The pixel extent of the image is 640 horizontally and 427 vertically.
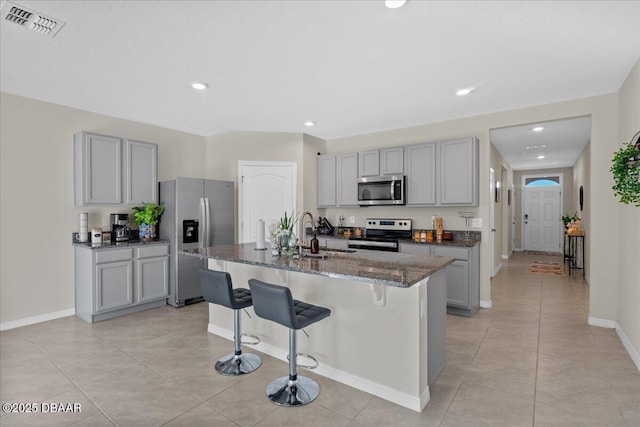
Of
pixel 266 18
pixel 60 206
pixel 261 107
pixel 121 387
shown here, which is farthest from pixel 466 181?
pixel 60 206

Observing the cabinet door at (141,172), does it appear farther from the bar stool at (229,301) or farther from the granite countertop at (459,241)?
the granite countertop at (459,241)

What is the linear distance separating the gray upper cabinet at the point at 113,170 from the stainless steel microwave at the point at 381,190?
3.04m

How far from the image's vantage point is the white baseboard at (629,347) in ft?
8.89

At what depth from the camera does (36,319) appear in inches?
149

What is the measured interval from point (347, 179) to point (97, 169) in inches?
135

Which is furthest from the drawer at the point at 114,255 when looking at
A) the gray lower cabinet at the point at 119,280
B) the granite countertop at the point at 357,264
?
the granite countertop at the point at 357,264

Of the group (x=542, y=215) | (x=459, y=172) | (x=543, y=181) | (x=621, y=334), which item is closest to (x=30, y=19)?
(x=459, y=172)

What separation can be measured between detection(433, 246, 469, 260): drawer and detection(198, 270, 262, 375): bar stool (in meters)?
2.45

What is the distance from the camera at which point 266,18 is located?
2.20 meters

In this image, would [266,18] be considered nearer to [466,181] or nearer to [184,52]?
[184,52]

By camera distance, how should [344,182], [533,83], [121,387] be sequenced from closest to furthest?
[121,387] → [533,83] → [344,182]

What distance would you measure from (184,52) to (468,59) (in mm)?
2371

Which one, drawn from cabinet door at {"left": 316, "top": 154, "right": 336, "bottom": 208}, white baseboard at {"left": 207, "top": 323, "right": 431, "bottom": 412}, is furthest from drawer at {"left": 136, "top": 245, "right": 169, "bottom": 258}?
cabinet door at {"left": 316, "top": 154, "right": 336, "bottom": 208}

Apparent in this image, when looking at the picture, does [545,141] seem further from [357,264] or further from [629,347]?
[357,264]
